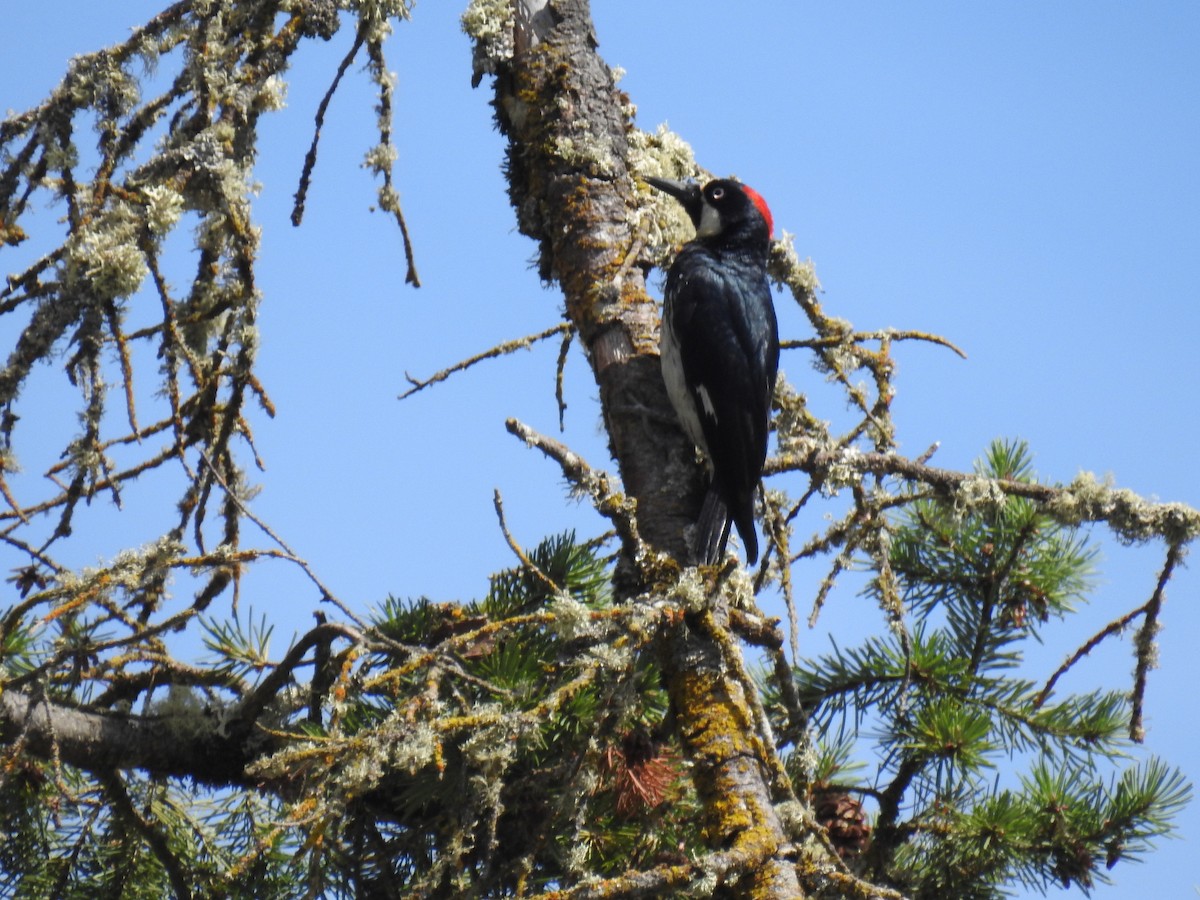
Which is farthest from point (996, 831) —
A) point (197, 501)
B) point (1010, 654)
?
point (197, 501)

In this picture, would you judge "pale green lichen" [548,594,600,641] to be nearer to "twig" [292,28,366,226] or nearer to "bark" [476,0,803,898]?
"bark" [476,0,803,898]

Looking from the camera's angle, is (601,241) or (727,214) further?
(727,214)

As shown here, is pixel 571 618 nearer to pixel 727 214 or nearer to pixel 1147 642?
pixel 1147 642

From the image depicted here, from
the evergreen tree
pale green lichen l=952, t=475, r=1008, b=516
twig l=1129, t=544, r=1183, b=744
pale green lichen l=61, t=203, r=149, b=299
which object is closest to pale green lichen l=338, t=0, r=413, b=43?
the evergreen tree

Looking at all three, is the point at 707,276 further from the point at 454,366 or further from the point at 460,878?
the point at 460,878

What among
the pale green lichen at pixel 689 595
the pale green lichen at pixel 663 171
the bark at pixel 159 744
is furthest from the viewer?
the pale green lichen at pixel 663 171

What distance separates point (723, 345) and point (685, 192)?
47 cm

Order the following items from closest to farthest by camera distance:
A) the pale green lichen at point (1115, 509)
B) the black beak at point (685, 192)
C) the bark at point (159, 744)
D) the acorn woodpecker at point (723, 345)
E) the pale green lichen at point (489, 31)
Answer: the bark at point (159, 744) < the pale green lichen at point (1115, 509) < the acorn woodpecker at point (723, 345) < the pale green lichen at point (489, 31) < the black beak at point (685, 192)

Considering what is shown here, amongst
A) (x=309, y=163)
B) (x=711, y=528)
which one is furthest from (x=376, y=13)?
(x=711, y=528)

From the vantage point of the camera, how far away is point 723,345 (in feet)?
11.7

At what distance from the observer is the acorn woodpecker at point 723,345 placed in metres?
2.85

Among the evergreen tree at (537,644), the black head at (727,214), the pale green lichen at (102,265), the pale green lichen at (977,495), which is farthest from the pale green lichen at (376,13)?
the pale green lichen at (977,495)

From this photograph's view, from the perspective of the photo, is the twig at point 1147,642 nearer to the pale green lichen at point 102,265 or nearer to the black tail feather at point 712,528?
the black tail feather at point 712,528

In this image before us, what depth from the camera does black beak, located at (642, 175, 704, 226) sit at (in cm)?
339
